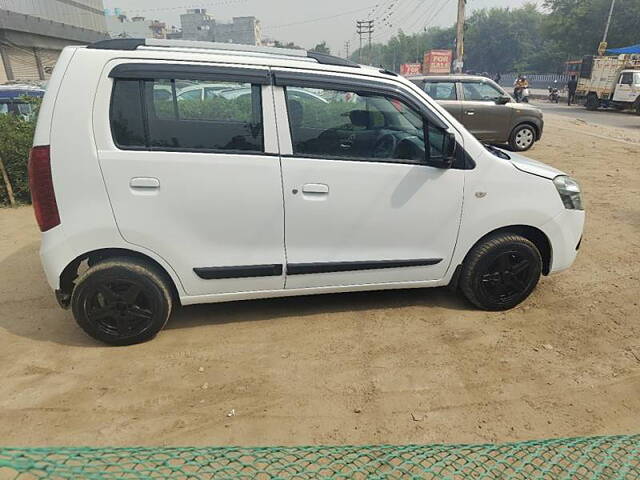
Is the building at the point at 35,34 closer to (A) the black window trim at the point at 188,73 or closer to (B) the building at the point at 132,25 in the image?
(A) the black window trim at the point at 188,73

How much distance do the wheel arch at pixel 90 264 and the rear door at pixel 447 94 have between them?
28.7 ft

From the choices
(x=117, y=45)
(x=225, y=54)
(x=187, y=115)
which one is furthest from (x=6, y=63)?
(x=225, y=54)

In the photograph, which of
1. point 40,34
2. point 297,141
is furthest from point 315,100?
point 40,34

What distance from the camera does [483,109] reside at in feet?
32.9

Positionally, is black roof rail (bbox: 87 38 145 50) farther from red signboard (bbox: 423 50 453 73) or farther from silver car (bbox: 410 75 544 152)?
red signboard (bbox: 423 50 453 73)

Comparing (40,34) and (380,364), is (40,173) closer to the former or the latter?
(380,364)

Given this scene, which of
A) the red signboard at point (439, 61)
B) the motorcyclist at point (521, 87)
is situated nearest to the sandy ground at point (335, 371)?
the motorcyclist at point (521, 87)

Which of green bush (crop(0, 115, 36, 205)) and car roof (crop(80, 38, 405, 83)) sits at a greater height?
car roof (crop(80, 38, 405, 83))

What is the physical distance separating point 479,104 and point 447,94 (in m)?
0.79

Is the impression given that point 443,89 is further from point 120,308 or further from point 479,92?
point 120,308

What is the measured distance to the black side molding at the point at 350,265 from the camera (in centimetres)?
305

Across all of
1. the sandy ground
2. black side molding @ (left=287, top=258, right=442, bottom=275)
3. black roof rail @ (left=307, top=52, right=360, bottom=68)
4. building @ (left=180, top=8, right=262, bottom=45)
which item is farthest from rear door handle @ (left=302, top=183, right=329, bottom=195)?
building @ (left=180, top=8, right=262, bottom=45)

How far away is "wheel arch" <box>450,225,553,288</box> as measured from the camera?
334 centimetres

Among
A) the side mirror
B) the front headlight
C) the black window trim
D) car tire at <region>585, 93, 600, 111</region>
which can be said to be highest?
the black window trim
